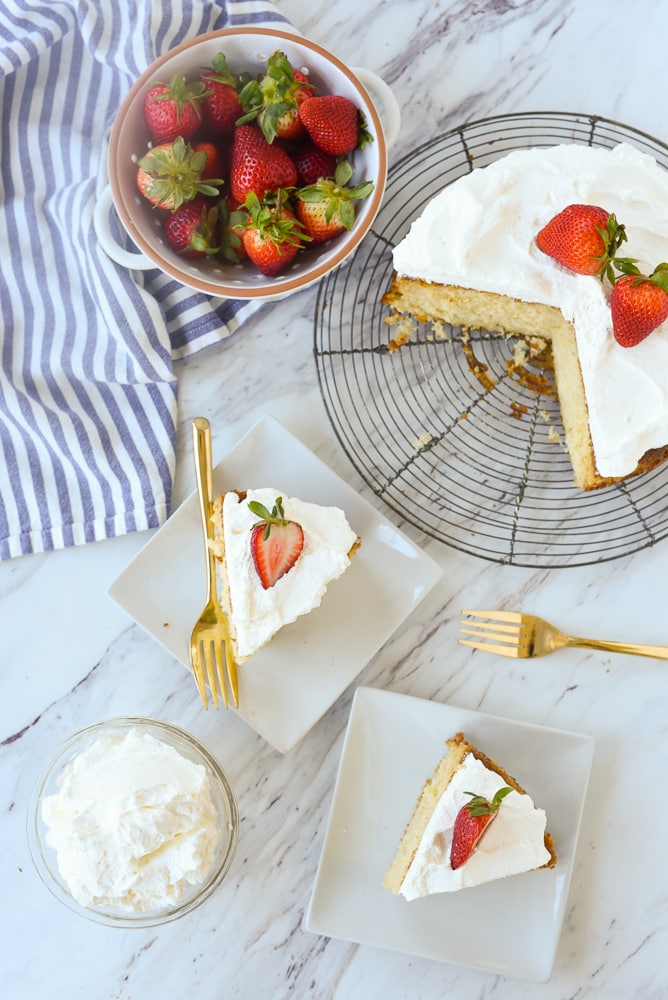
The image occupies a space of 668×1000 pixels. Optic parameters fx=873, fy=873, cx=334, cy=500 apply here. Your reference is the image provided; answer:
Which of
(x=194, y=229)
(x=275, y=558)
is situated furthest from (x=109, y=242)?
(x=275, y=558)

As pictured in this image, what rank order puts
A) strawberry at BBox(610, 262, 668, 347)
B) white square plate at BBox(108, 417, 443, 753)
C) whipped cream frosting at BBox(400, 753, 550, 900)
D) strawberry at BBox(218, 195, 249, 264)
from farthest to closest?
white square plate at BBox(108, 417, 443, 753)
whipped cream frosting at BBox(400, 753, 550, 900)
strawberry at BBox(218, 195, 249, 264)
strawberry at BBox(610, 262, 668, 347)

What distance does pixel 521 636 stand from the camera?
2133 millimetres

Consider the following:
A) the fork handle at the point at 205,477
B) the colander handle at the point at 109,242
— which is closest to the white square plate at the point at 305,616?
the fork handle at the point at 205,477

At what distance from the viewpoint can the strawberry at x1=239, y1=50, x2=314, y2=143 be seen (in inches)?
71.6

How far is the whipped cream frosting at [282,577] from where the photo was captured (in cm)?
195

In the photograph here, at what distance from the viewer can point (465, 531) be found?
2148 mm

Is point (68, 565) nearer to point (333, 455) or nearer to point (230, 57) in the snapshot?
point (333, 455)

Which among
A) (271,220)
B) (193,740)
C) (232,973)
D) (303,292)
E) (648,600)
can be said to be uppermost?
(271,220)

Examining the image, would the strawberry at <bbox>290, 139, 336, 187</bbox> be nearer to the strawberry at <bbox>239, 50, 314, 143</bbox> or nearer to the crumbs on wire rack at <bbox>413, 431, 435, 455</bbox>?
the strawberry at <bbox>239, 50, 314, 143</bbox>

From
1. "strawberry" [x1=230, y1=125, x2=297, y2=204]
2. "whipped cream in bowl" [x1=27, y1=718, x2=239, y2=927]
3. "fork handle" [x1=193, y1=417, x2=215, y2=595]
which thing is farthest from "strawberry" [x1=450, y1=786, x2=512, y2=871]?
"strawberry" [x1=230, y1=125, x2=297, y2=204]

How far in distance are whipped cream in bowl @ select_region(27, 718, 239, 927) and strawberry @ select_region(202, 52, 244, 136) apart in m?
1.37

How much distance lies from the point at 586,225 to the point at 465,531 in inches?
29.8

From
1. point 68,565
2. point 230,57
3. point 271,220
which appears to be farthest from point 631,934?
point 230,57

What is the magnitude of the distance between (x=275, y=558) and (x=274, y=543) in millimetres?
34
